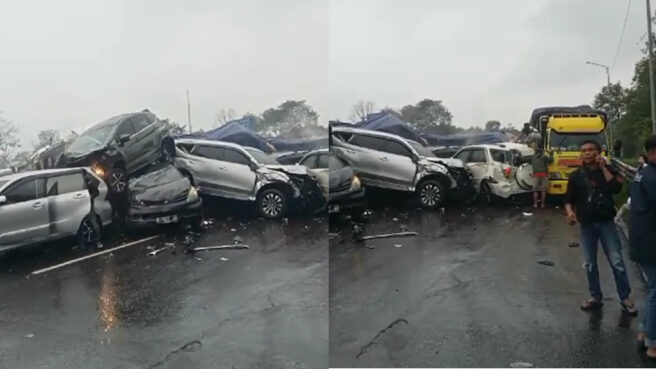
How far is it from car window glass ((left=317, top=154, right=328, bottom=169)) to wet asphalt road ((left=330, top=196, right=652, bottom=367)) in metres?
0.43

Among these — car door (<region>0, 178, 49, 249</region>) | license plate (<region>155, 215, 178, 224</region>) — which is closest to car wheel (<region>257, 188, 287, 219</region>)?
license plate (<region>155, 215, 178, 224</region>)

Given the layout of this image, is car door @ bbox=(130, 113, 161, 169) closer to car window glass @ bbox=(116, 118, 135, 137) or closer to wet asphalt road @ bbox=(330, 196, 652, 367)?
car window glass @ bbox=(116, 118, 135, 137)

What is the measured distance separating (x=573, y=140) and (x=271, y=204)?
2.17 metres

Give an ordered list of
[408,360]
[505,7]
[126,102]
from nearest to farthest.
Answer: [408,360], [505,7], [126,102]

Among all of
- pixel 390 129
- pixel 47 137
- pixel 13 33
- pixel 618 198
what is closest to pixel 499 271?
pixel 618 198

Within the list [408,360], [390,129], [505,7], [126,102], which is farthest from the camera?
[126,102]

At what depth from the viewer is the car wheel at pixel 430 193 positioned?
418 cm

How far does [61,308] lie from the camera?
4.00 m

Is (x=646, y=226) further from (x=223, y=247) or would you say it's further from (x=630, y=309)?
(x=223, y=247)

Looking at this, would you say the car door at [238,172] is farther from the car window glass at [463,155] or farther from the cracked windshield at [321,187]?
the car window glass at [463,155]

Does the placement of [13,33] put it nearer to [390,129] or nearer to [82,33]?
[82,33]

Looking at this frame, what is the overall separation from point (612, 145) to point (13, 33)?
13.7 feet

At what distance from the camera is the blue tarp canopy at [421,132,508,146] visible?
4.14 metres

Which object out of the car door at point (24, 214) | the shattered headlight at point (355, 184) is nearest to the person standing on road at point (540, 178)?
the shattered headlight at point (355, 184)
